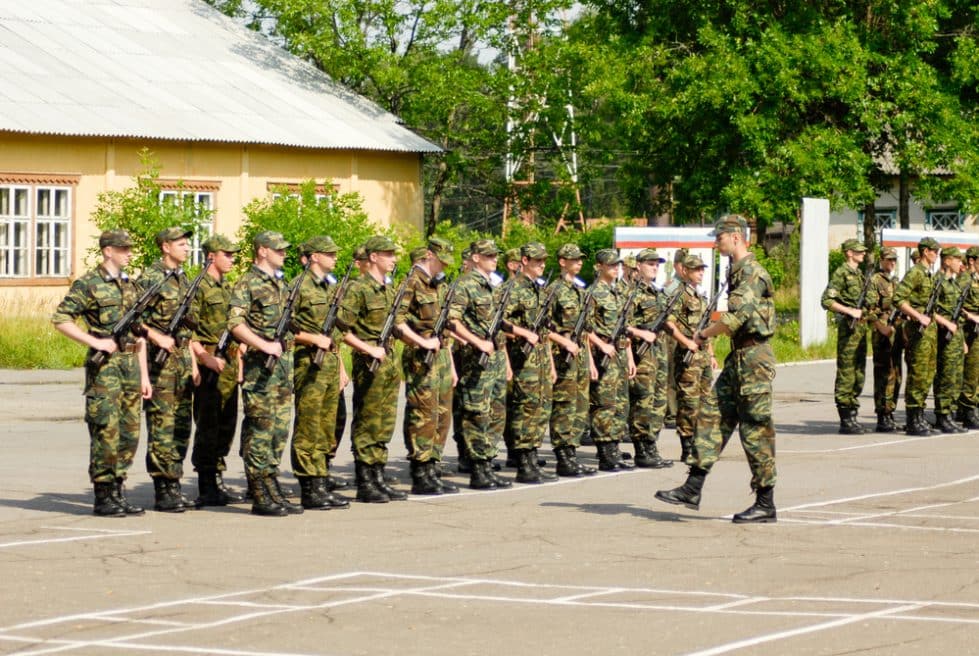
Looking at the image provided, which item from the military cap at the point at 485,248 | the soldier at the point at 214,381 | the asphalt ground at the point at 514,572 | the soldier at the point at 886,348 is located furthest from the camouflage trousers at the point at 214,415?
the soldier at the point at 886,348

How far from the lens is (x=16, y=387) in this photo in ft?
75.5

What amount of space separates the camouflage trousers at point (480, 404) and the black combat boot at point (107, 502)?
115 inches

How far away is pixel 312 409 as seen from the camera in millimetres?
12484

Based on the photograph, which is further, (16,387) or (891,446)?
(16,387)

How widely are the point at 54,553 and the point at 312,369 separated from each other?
8.88ft

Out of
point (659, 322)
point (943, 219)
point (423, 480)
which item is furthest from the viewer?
point (943, 219)

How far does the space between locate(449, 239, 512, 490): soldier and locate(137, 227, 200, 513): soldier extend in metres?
2.20

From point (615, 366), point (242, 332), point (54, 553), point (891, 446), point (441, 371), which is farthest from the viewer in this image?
point (891, 446)

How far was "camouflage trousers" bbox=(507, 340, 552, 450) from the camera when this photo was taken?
46.6ft

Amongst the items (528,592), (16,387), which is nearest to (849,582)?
(528,592)

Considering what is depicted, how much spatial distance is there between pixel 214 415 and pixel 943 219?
4437cm

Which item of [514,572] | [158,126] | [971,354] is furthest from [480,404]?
[158,126]

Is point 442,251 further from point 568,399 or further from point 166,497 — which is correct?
point 166,497

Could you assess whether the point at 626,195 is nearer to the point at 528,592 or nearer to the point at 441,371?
the point at 441,371
